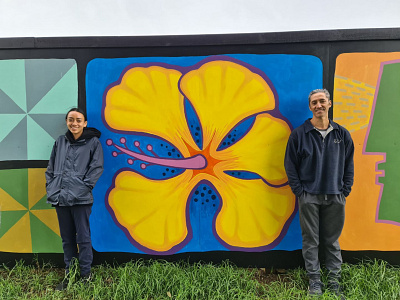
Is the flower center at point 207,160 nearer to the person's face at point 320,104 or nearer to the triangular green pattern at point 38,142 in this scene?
the person's face at point 320,104

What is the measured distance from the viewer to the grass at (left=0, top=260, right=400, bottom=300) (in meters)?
2.51

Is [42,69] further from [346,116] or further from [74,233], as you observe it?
[346,116]

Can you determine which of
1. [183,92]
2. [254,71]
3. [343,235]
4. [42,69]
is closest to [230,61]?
[254,71]

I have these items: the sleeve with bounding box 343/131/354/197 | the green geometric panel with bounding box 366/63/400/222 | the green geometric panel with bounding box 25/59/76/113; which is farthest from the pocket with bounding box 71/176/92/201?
the green geometric panel with bounding box 366/63/400/222

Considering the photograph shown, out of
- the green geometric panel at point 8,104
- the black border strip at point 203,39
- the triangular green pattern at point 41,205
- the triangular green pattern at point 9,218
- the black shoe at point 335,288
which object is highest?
the black border strip at point 203,39

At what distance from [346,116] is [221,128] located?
130 centimetres

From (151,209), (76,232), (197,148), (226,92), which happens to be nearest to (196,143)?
(197,148)

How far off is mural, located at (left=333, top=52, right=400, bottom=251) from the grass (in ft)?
1.80

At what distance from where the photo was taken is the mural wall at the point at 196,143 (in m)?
2.86

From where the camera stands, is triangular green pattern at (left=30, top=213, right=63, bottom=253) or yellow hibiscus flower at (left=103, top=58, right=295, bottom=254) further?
triangular green pattern at (left=30, top=213, right=63, bottom=253)

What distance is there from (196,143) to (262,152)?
0.70 metres

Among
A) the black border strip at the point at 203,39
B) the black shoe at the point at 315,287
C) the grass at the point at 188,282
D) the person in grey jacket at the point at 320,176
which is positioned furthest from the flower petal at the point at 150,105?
the black shoe at the point at 315,287

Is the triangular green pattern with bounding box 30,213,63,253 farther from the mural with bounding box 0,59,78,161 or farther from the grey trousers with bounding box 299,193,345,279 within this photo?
the grey trousers with bounding box 299,193,345,279

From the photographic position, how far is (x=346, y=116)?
9.37 ft
